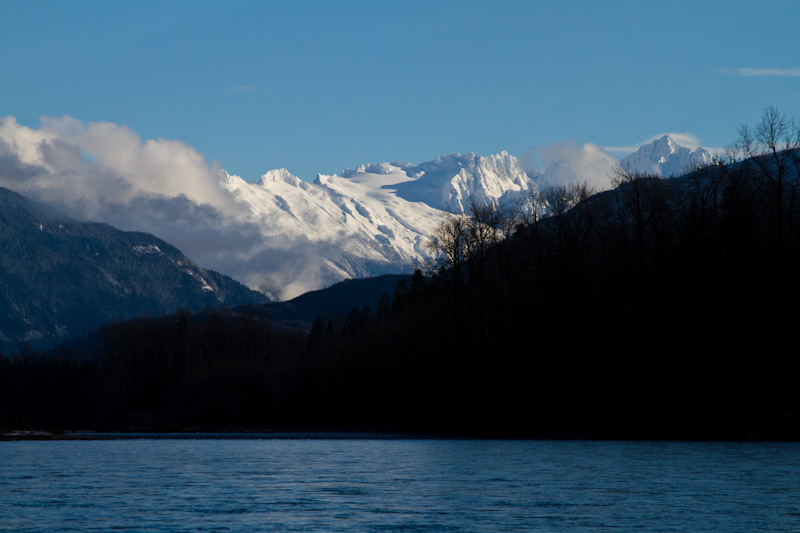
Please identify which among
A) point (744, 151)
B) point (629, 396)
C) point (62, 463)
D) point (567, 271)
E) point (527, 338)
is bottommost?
point (62, 463)

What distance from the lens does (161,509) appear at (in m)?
23.6

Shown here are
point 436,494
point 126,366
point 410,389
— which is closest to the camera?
point 436,494

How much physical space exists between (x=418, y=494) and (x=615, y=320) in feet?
180

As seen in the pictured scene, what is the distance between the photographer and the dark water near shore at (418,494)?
68.8 feet

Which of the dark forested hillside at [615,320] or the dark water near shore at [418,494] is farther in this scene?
the dark forested hillside at [615,320]

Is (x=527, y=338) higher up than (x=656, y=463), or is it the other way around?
(x=527, y=338)

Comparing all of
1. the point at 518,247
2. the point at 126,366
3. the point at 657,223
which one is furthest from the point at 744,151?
the point at 126,366

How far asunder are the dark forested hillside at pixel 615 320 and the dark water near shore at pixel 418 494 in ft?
74.2

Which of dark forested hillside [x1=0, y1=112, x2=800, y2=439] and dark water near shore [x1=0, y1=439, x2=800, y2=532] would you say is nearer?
dark water near shore [x1=0, y1=439, x2=800, y2=532]

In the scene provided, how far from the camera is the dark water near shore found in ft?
68.8

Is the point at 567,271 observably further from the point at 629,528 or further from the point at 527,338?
the point at 629,528

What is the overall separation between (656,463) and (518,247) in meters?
52.9

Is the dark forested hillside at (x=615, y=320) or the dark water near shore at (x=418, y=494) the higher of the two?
the dark forested hillside at (x=615, y=320)

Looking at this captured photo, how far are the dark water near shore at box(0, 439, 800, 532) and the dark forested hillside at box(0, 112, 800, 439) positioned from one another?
74.2 ft
